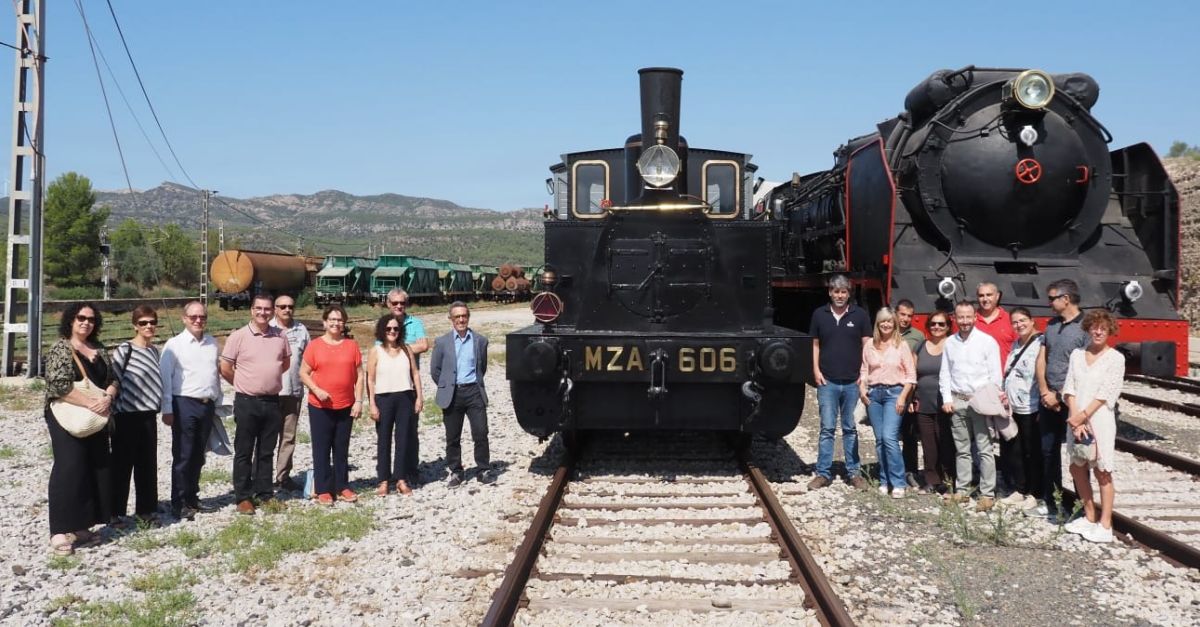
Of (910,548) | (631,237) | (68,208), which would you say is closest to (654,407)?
(631,237)

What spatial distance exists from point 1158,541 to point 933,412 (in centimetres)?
179

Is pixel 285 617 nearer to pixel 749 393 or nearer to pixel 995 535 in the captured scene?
pixel 749 393

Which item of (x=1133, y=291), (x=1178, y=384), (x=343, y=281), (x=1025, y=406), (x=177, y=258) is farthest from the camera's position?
(x=177, y=258)

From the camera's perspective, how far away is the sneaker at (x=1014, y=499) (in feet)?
20.1

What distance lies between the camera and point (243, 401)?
5.97 metres

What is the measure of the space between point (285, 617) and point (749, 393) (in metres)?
3.57

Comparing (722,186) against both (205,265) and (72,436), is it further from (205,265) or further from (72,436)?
(205,265)

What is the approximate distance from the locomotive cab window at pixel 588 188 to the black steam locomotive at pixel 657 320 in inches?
A: 13.0

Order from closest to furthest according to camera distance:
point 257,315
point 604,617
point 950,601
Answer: point 604,617 < point 950,601 < point 257,315

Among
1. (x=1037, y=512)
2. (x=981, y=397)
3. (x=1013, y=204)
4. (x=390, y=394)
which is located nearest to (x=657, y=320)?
(x=390, y=394)

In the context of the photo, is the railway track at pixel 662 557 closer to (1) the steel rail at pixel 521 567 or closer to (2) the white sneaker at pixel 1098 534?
(1) the steel rail at pixel 521 567

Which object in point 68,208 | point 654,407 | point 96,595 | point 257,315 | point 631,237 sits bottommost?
point 96,595

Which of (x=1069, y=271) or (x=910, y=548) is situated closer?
(x=910, y=548)

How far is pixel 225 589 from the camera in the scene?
4527 mm
